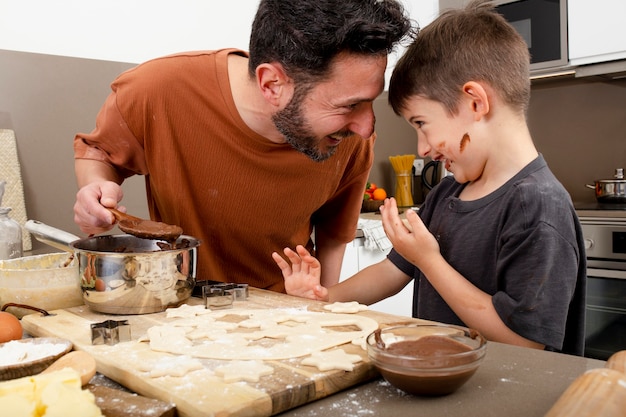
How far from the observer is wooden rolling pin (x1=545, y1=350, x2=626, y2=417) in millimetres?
484

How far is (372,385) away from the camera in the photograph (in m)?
0.73

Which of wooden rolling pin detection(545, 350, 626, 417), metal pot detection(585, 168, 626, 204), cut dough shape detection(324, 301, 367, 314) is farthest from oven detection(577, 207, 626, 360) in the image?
wooden rolling pin detection(545, 350, 626, 417)

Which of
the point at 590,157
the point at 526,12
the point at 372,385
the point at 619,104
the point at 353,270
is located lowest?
the point at 353,270

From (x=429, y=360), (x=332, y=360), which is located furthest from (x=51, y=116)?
(x=429, y=360)

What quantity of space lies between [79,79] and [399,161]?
68.3 inches

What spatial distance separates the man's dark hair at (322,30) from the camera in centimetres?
115

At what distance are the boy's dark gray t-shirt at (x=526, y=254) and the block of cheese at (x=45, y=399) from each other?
0.67 m

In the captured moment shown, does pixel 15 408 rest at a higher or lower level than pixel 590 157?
lower

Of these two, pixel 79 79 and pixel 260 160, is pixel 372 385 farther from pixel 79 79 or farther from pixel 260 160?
pixel 79 79

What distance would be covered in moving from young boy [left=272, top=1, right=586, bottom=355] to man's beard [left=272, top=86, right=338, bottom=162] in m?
0.20

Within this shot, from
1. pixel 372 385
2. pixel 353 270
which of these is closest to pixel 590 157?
pixel 353 270

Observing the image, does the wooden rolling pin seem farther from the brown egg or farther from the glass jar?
Result: the glass jar

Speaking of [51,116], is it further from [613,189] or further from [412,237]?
[613,189]

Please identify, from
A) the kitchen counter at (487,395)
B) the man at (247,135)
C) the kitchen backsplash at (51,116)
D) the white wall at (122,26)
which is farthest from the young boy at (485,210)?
the white wall at (122,26)
